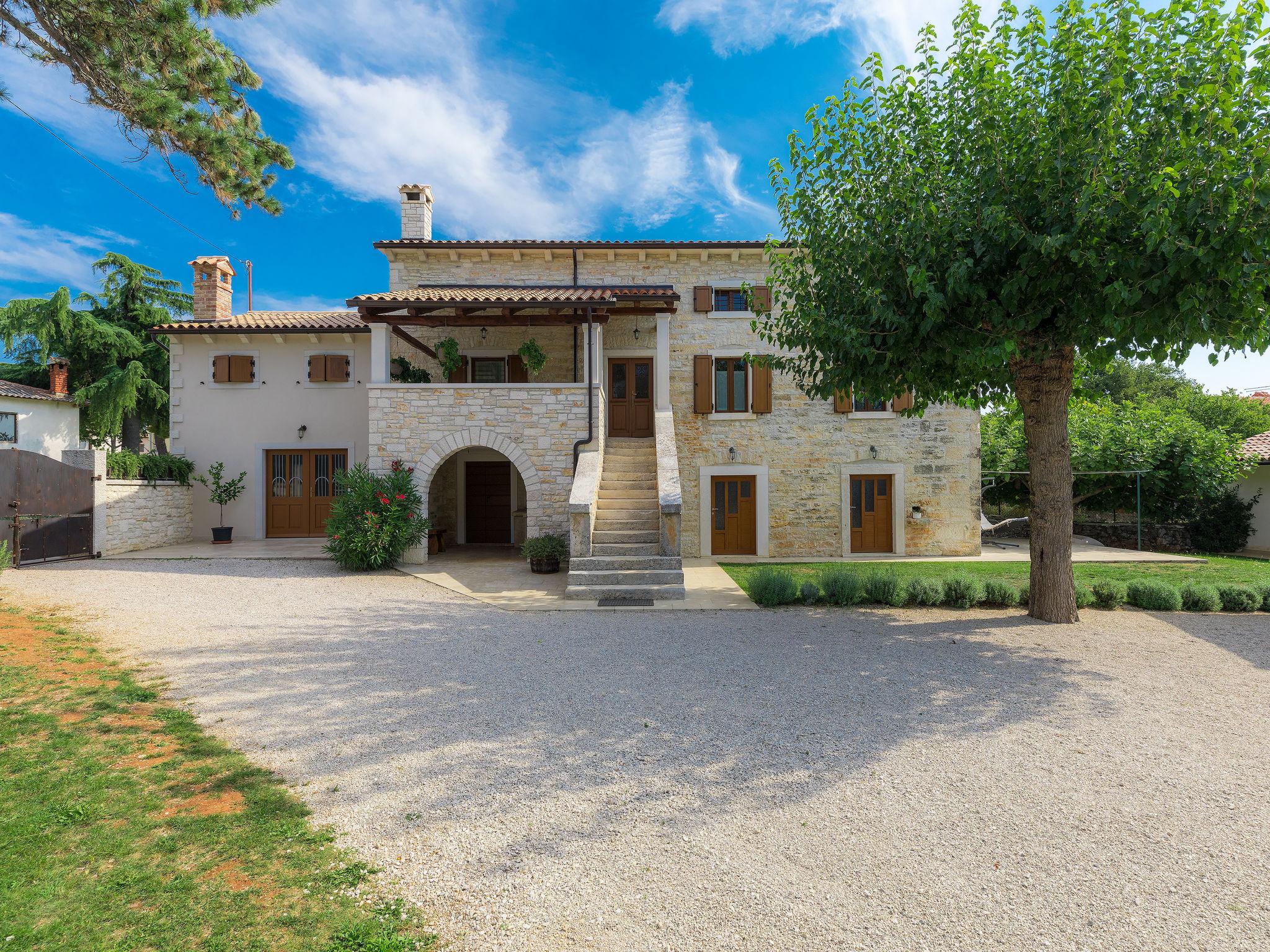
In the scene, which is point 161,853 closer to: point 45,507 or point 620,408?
point 45,507

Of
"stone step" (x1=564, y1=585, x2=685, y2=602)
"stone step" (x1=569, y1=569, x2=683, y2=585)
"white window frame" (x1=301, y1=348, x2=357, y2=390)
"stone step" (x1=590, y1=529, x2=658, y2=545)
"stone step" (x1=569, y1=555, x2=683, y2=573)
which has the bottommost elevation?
"stone step" (x1=564, y1=585, x2=685, y2=602)

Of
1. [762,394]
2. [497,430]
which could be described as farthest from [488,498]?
[762,394]

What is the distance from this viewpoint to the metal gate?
1039 cm

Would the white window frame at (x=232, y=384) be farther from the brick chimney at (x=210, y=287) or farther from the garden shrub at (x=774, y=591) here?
the garden shrub at (x=774, y=591)

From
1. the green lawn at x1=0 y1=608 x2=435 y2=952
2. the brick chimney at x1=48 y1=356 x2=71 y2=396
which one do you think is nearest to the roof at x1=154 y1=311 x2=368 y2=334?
the green lawn at x1=0 y1=608 x2=435 y2=952

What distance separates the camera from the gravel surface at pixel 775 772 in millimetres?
2416

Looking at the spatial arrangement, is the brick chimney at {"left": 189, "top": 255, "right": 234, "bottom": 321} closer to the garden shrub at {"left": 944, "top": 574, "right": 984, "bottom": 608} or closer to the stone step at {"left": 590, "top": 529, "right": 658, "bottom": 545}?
the stone step at {"left": 590, "top": 529, "right": 658, "bottom": 545}

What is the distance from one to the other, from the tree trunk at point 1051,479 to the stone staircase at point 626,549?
4.56 m

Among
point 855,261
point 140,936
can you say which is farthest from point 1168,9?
point 140,936

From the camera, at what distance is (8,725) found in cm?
394

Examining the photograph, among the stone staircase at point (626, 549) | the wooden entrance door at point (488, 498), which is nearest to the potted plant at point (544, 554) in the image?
the stone staircase at point (626, 549)

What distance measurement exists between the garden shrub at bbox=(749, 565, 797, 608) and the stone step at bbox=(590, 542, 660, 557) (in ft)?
5.61

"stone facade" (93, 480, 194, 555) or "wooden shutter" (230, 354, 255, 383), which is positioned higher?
"wooden shutter" (230, 354, 255, 383)

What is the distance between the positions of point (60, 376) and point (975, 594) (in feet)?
101
